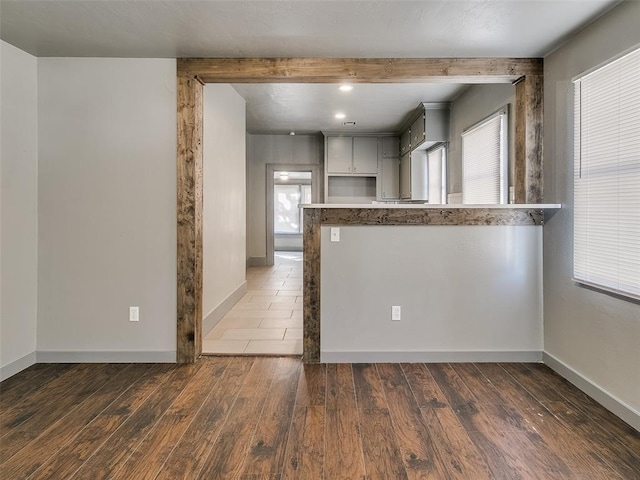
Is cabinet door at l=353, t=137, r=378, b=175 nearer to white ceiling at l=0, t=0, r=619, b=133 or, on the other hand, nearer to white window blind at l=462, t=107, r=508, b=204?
white window blind at l=462, t=107, r=508, b=204

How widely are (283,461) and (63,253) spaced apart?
2.38 metres

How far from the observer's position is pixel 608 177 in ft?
7.39

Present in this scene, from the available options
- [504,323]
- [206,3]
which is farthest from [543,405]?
[206,3]

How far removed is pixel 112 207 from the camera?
116 inches

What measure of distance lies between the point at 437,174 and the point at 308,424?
168 inches

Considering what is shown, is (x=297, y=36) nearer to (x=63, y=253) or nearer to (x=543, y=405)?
(x=63, y=253)

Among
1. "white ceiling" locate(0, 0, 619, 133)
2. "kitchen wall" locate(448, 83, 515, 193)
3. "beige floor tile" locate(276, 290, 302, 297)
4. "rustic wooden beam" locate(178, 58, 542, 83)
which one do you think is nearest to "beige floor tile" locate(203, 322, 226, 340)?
"beige floor tile" locate(276, 290, 302, 297)

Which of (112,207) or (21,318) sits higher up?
(112,207)

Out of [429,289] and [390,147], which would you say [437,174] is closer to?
[390,147]

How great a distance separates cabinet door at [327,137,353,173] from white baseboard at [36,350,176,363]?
4898 mm

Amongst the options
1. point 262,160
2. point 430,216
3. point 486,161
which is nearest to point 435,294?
point 430,216

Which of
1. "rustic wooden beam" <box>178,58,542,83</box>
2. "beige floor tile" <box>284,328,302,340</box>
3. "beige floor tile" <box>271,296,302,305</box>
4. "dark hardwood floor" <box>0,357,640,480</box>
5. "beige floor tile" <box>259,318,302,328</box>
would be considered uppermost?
"rustic wooden beam" <box>178,58,542,83</box>

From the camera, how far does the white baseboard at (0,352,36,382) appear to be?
2.65m

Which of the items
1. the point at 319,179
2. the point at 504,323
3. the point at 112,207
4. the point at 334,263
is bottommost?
the point at 504,323
